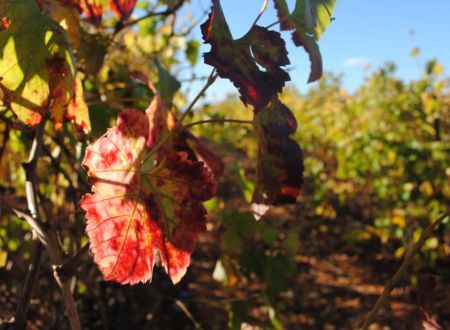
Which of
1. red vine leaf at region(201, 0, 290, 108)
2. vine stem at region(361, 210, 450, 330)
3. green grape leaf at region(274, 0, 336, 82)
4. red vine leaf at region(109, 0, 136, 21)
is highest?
red vine leaf at region(109, 0, 136, 21)

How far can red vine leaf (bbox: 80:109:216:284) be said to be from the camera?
0.72m

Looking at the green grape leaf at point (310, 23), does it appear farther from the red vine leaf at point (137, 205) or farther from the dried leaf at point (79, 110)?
the dried leaf at point (79, 110)

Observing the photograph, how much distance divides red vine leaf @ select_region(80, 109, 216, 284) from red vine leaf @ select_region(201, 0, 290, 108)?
0.15 m

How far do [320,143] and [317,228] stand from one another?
1.69 m

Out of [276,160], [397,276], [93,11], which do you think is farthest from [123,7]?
[397,276]

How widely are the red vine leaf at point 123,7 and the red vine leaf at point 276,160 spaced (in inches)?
25.6

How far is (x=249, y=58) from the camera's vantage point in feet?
2.39

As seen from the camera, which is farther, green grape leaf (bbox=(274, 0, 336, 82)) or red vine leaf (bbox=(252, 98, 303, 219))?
red vine leaf (bbox=(252, 98, 303, 219))

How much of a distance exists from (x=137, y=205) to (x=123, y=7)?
812 millimetres

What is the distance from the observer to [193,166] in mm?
777

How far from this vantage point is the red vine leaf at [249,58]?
0.68m

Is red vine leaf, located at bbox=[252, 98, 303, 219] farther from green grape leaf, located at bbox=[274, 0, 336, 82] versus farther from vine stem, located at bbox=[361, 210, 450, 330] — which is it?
vine stem, located at bbox=[361, 210, 450, 330]

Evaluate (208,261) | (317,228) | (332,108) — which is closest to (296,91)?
(332,108)

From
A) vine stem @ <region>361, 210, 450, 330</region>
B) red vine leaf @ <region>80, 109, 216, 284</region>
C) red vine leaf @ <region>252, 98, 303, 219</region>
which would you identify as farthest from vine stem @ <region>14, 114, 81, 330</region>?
vine stem @ <region>361, 210, 450, 330</region>
